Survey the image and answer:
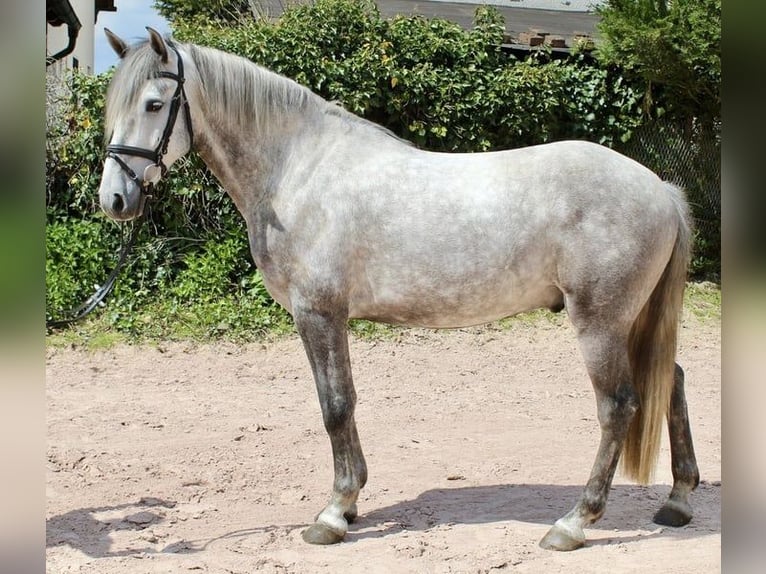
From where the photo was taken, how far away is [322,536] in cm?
340

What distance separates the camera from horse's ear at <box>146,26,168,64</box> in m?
3.04

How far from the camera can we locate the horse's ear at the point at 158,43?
3043mm

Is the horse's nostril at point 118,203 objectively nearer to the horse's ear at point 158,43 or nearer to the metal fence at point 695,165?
the horse's ear at point 158,43

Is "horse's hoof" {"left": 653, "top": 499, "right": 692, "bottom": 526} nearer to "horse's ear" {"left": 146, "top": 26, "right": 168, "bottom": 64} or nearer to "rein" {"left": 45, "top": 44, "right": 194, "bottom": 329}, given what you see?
"rein" {"left": 45, "top": 44, "right": 194, "bottom": 329}

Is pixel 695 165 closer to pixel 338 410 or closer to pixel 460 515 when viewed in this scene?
pixel 460 515

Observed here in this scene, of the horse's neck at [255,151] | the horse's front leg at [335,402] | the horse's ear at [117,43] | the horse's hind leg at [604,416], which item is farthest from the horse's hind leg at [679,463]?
the horse's ear at [117,43]

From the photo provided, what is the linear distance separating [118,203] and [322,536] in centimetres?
170

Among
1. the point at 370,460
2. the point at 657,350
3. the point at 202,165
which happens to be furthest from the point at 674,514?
the point at 202,165

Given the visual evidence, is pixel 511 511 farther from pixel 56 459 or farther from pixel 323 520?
pixel 56 459

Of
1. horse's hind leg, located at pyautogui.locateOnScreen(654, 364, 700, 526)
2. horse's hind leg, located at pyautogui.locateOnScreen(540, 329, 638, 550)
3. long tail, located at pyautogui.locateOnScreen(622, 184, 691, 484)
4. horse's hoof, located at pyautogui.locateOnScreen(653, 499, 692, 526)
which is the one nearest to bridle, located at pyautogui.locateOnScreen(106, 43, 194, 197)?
horse's hind leg, located at pyautogui.locateOnScreen(540, 329, 638, 550)

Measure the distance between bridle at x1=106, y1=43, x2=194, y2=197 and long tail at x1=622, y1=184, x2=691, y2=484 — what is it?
2185 millimetres

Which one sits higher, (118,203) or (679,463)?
(118,203)

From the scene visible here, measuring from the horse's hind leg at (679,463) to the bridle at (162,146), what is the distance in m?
2.52

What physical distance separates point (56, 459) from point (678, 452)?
3494 millimetres
